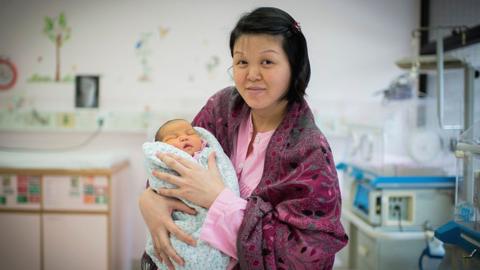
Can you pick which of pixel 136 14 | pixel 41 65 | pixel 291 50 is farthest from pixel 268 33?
pixel 41 65

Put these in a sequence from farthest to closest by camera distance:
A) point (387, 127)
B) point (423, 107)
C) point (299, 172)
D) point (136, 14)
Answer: point (136, 14) → point (423, 107) → point (387, 127) → point (299, 172)

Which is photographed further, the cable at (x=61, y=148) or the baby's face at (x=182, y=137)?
the cable at (x=61, y=148)

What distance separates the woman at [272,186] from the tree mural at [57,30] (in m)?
2.40

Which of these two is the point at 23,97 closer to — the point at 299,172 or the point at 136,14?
the point at 136,14

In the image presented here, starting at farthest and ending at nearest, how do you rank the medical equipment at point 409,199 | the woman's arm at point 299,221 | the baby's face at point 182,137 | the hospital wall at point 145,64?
1. the hospital wall at point 145,64
2. the medical equipment at point 409,199
3. the baby's face at point 182,137
4. the woman's arm at point 299,221

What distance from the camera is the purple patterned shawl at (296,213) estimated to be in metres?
0.83

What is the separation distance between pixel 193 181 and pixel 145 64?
2209 mm

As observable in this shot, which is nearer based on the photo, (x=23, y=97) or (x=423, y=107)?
(x=423, y=107)

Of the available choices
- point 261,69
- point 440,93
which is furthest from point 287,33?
point 440,93

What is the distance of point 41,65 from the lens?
115 inches

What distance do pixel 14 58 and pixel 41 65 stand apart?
0.23 meters

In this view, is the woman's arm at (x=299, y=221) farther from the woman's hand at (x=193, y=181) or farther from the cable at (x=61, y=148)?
the cable at (x=61, y=148)

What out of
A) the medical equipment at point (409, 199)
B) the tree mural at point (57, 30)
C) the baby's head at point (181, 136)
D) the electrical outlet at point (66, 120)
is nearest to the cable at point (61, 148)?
the electrical outlet at point (66, 120)

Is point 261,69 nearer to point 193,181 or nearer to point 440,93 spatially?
point 193,181
